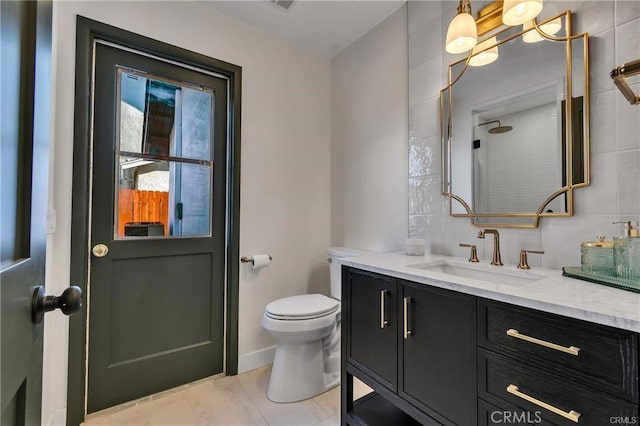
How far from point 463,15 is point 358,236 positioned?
57.1 inches

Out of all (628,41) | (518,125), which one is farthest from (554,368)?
(628,41)

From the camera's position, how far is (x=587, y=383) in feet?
2.44

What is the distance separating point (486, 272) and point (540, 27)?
44.2 inches

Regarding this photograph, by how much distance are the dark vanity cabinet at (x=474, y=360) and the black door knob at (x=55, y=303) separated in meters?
1.05

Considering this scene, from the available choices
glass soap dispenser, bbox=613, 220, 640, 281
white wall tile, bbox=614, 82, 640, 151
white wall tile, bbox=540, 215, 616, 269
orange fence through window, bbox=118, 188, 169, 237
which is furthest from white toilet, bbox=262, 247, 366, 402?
white wall tile, bbox=614, 82, 640, 151

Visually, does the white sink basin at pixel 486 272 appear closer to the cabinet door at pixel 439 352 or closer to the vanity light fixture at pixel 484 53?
the cabinet door at pixel 439 352

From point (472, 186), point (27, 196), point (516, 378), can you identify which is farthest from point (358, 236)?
point (27, 196)

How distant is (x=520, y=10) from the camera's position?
1.23 meters

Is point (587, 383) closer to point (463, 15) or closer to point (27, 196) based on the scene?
point (27, 196)

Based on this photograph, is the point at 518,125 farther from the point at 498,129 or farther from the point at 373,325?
the point at 373,325

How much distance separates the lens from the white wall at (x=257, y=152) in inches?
59.1

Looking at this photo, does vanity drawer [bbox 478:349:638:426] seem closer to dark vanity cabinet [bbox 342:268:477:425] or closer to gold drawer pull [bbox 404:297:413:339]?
dark vanity cabinet [bbox 342:268:477:425]

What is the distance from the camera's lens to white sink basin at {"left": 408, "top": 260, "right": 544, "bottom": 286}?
1232 mm

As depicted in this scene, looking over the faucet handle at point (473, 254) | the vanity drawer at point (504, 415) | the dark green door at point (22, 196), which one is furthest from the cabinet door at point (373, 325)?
the dark green door at point (22, 196)
